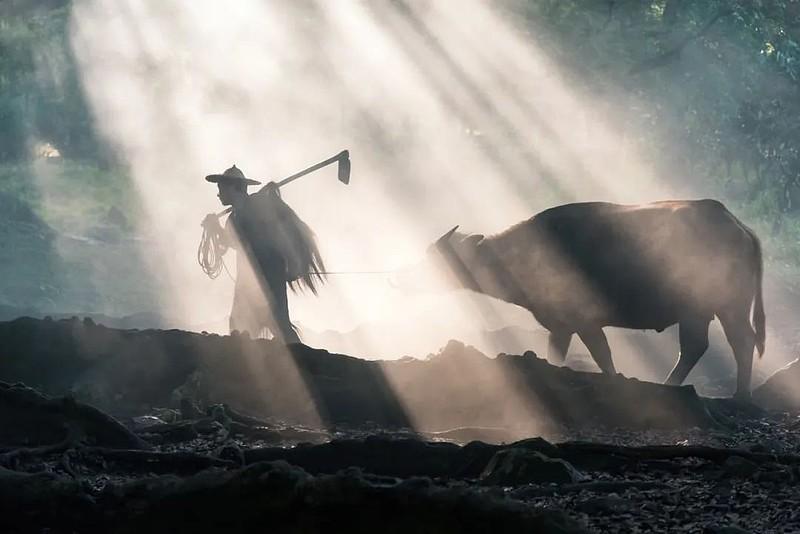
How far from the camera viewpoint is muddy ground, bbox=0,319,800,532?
20.1 ft

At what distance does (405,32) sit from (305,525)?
22.5 meters

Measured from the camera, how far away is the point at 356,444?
308 inches

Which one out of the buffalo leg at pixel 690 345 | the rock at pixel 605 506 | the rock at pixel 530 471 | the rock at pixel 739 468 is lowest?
the rock at pixel 739 468

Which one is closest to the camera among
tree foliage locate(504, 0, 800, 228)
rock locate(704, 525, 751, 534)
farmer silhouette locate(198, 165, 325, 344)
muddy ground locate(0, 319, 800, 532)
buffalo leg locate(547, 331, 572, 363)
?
rock locate(704, 525, 751, 534)

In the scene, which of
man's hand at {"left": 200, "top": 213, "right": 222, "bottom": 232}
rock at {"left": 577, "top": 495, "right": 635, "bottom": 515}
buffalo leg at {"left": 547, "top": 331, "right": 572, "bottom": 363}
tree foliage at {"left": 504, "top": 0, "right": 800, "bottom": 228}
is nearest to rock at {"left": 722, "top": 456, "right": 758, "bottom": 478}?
rock at {"left": 577, "top": 495, "right": 635, "bottom": 515}

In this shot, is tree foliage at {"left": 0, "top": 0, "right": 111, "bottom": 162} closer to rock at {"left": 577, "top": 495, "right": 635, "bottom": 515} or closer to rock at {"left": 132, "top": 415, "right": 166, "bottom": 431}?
rock at {"left": 132, "top": 415, "right": 166, "bottom": 431}

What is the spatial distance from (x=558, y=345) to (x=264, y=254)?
3.29 meters

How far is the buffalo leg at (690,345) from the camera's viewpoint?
12.6m

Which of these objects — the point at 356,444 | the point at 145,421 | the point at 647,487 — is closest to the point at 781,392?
the point at 647,487

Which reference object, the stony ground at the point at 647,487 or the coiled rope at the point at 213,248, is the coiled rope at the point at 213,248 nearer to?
the coiled rope at the point at 213,248

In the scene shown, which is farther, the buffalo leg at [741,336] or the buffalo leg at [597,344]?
the buffalo leg at [597,344]

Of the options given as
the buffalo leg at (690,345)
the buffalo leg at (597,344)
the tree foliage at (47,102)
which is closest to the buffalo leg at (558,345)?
the buffalo leg at (597,344)

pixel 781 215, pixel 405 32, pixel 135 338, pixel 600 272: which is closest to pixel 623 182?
pixel 781 215

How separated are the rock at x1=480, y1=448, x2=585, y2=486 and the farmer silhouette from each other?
18.0 feet
